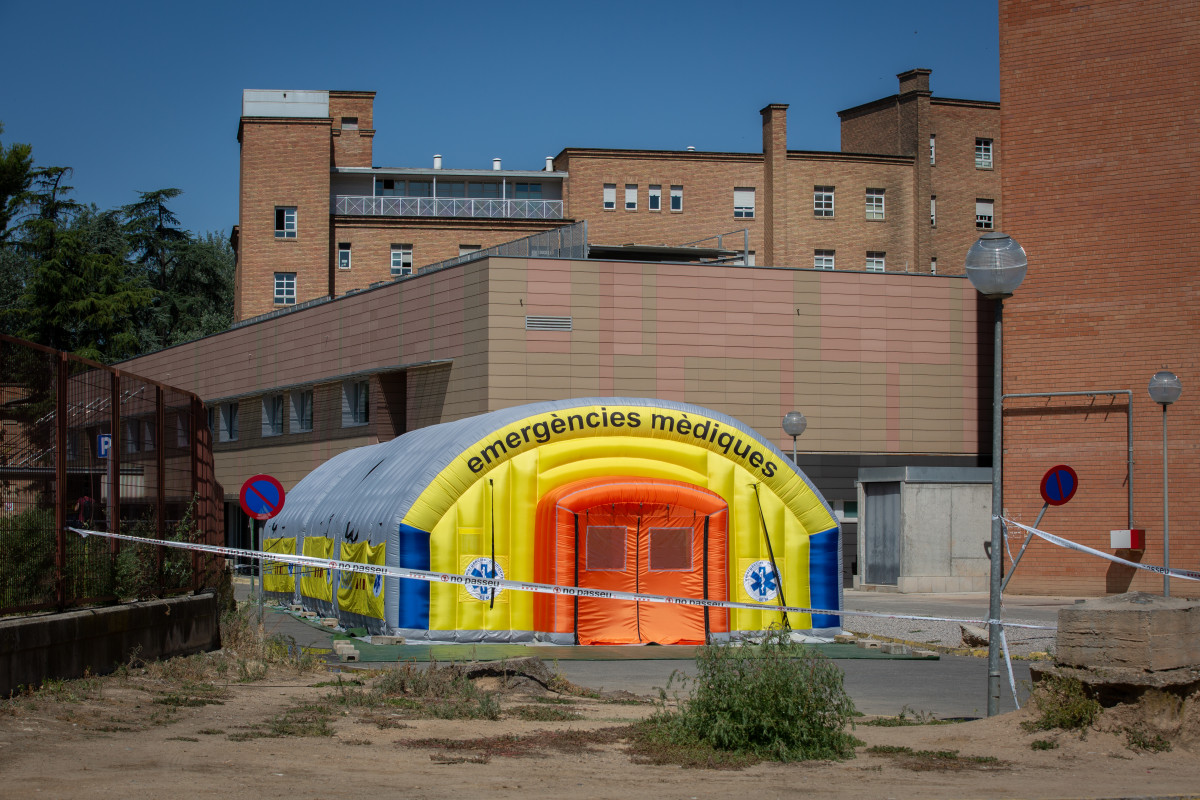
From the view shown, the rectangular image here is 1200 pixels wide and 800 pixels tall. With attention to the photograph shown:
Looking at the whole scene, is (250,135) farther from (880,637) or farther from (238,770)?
(238,770)

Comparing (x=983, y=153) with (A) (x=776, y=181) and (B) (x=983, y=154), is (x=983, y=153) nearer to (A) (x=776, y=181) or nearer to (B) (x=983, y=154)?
(B) (x=983, y=154)

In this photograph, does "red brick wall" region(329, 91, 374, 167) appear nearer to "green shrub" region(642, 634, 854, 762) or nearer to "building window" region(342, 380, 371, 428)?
"building window" region(342, 380, 371, 428)

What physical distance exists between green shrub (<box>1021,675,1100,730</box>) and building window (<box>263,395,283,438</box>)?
125 feet

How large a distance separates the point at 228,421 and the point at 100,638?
38.3 m

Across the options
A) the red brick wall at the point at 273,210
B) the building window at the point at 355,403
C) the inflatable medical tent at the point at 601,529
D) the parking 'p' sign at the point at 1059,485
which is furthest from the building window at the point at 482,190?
the parking 'p' sign at the point at 1059,485

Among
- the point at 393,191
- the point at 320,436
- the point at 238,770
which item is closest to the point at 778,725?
the point at 238,770

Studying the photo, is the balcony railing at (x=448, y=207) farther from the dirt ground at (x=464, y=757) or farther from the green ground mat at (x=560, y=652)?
the dirt ground at (x=464, y=757)

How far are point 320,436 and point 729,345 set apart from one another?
46.9 ft

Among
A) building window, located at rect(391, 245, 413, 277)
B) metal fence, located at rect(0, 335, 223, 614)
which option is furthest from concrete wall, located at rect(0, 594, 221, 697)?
building window, located at rect(391, 245, 413, 277)

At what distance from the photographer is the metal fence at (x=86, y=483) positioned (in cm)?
1034

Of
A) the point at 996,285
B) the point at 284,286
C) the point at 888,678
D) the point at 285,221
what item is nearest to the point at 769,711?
the point at 996,285

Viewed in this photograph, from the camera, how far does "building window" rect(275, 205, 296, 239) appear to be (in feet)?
197

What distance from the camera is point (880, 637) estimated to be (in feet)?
68.2

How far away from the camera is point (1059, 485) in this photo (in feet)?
47.1
